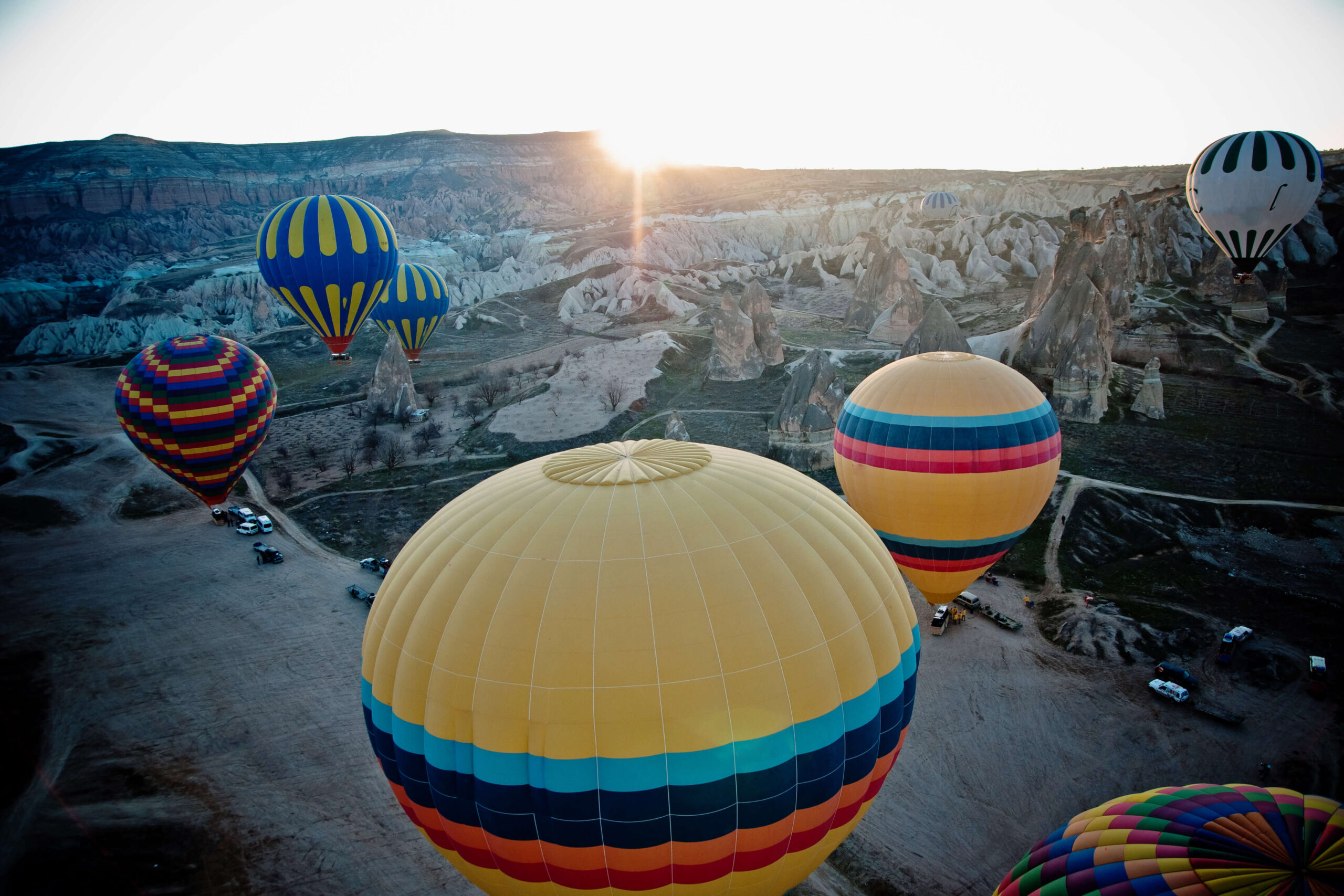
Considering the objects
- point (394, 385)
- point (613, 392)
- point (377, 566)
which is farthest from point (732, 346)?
point (377, 566)

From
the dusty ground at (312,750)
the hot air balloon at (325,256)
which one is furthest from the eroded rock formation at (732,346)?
the dusty ground at (312,750)

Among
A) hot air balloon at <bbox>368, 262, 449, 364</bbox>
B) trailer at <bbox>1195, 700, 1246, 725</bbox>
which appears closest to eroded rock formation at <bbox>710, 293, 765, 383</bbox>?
hot air balloon at <bbox>368, 262, 449, 364</bbox>

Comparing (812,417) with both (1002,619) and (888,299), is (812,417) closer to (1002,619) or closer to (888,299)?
(1002,619)

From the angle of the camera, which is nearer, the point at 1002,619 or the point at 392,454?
the point at 1002,619

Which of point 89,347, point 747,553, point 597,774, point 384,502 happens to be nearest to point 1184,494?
point 747,553

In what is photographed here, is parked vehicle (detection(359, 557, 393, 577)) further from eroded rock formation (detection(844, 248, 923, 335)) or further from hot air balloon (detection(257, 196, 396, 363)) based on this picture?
eroded rock formation (detection(844, 248, 923, 335))

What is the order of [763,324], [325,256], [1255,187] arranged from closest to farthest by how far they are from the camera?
[325,256] < [1255,187] < [763,324]

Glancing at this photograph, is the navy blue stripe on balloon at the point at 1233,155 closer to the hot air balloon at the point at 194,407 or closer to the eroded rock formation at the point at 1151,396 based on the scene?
the eroded rock formation at the point at 1151,396

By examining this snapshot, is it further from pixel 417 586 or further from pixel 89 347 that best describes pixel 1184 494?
pixel 89 347
